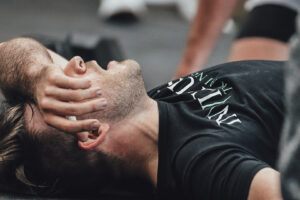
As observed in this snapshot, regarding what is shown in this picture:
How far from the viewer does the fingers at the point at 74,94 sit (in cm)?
74

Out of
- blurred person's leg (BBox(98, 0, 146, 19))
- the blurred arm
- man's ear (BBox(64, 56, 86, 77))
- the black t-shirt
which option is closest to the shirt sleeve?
the black t-shirt

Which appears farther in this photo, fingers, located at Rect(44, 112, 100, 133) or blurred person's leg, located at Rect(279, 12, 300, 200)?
fingers, located at Rect(44, 112, 100, 133)

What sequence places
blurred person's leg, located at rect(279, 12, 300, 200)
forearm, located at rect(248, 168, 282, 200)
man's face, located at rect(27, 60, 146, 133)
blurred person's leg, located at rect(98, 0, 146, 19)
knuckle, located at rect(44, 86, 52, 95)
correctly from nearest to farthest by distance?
1. blurred person's leg, located at rect(279, 12, 300, 200)
2. forearm, located at rect(248, 168, 282, 200)
3. knuckle, located at rect(44, 86, 52, 95)
4. man's face, located at rect(27, 60, 146, 133)
5. blurred person's leg, located at rect(98, 0, 146, 19)

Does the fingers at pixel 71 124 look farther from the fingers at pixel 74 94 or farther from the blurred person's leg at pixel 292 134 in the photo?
the blurred person's leg at pixel 292 134

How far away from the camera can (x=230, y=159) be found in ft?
2.51

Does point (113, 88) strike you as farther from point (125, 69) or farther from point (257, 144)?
point (257, 144)

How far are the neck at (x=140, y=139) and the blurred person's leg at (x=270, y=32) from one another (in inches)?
24.3

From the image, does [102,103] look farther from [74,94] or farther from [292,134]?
[292,134]

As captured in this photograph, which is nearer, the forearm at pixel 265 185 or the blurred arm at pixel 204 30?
the forearm at pixel 265 185

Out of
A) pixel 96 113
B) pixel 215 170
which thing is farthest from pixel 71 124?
pixel 215 170

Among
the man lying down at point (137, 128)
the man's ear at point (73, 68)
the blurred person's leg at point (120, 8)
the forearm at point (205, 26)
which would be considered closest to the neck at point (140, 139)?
the man lying down at point (137, 128)

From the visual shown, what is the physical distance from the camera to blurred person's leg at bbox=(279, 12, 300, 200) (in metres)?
0.40

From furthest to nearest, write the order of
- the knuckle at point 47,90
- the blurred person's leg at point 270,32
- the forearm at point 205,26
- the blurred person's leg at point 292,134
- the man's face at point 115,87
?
the forearm at point 205,26 → the blurred person's leg at point 270,32 → the man's face at point 115,87 → the knuckle at point 47,90 → the blurred person's leg at point 292,134

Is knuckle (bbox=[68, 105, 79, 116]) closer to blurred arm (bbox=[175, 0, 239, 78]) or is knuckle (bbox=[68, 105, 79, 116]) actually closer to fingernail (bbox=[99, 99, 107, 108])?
fingernail (bbox=[99, 99, 107, 108])
